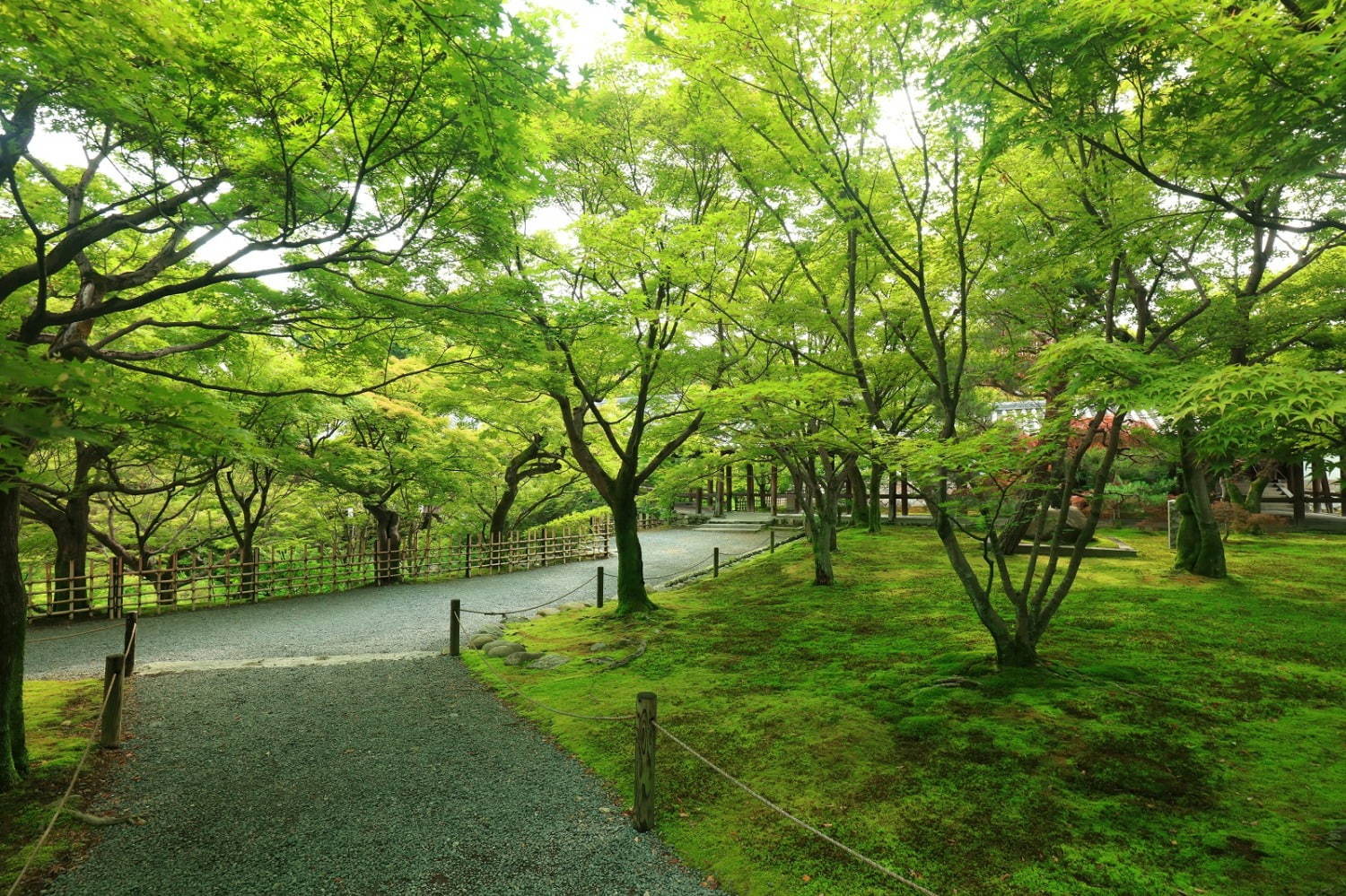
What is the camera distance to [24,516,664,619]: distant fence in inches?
481

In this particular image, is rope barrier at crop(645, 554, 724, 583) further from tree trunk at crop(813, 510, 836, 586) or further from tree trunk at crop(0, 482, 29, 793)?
tree trunk at crop(0, 482, 29, 793)

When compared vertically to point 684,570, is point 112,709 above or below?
above

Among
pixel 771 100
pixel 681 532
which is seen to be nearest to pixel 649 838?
pixel 771 100

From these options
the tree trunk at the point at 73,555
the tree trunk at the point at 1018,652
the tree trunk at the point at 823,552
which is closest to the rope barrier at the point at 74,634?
the tree trunk at the point at 73,555

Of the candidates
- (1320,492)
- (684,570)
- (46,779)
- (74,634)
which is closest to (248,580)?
(74,634)

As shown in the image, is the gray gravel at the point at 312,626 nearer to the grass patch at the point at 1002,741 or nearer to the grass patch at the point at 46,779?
the grass patch at the point at 46,779

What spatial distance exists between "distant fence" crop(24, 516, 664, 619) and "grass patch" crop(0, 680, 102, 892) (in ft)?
19.2

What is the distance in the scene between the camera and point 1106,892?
11.1ft

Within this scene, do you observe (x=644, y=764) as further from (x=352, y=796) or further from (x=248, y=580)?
(x=248, y=580)

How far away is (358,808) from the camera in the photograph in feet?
15.1

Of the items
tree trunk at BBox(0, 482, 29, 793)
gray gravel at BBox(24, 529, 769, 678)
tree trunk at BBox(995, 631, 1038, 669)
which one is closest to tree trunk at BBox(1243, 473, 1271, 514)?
A: tree trunk at BBox(995, 631, 1038, 669)

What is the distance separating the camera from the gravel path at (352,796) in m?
3.77

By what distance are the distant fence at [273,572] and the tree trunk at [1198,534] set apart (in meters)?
17.5

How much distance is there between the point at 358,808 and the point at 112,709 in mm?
3112
